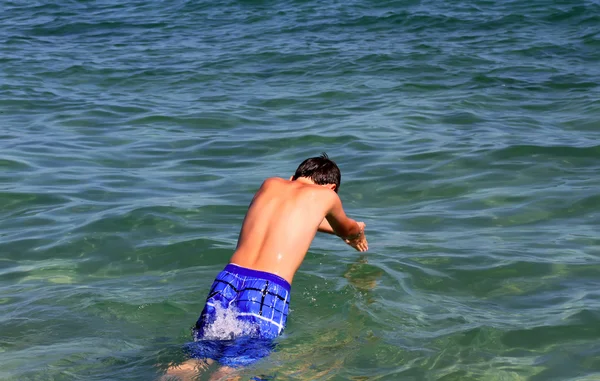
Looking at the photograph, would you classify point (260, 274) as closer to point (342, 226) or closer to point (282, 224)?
point (282, 224)

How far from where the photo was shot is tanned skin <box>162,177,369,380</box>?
5.03 m

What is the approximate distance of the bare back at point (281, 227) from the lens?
16.5 ft

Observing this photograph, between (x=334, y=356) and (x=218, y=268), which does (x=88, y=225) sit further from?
(x=334, y=356)

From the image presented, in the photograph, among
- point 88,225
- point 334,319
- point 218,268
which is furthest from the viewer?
point 88,225

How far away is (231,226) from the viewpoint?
723 cm

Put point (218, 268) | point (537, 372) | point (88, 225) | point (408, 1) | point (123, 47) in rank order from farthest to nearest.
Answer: point (408, 1), point (123, 47), point (88, 225), point (218, 268), point (537, 372)

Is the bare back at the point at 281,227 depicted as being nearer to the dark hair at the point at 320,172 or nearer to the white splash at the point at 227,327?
the dark hair at the point at 320,172

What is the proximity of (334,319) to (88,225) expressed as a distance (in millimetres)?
2586

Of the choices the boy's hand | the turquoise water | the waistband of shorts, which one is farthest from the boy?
the boy's hand

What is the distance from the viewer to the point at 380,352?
16.2ft

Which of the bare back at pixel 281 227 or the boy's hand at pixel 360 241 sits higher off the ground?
the bare back at pixel 281 227

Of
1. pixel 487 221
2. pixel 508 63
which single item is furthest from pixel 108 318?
pixel 508 63

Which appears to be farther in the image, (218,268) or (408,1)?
(408,1)

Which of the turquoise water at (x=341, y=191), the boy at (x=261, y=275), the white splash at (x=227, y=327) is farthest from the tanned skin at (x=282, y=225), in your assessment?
the turquoise water at (x=341, y=191)
